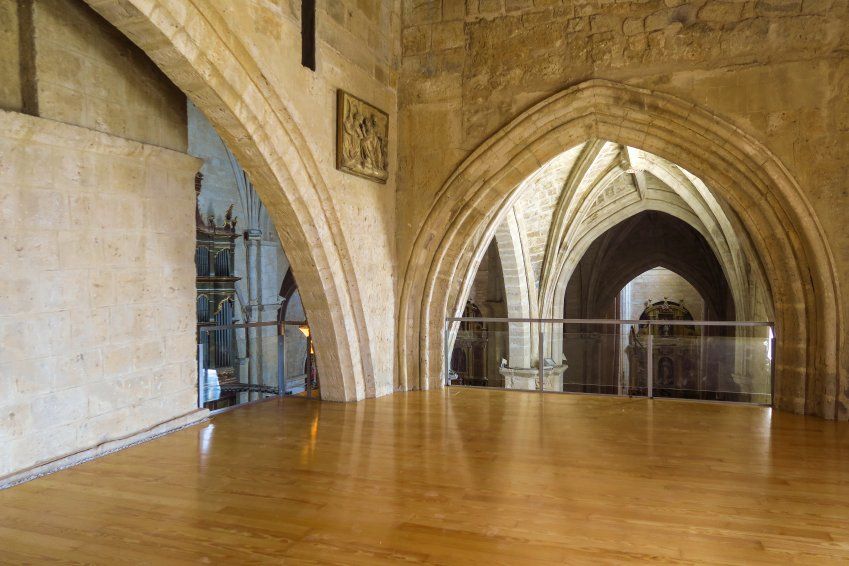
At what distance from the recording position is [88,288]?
3705mm

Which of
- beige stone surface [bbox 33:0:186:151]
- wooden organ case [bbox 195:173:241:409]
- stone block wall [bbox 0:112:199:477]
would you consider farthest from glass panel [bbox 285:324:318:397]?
beige stone surface [bbox 33:0:186:151]

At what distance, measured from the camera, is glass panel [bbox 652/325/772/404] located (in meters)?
5.30

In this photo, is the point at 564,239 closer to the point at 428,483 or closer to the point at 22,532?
the point at 428,483

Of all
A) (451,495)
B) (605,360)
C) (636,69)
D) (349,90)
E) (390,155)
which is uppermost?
(636,69)

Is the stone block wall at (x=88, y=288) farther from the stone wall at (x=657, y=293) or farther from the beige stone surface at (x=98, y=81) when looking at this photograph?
the stone wall at (x=657, y=293)

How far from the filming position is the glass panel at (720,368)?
5.30 metres

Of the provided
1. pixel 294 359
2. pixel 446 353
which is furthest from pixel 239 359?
pixel 446 353

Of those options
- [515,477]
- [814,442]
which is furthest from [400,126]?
[814,442]

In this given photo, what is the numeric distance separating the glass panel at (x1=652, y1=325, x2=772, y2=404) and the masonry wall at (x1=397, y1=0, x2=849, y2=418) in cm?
75

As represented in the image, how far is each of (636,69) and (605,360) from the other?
8.46ft

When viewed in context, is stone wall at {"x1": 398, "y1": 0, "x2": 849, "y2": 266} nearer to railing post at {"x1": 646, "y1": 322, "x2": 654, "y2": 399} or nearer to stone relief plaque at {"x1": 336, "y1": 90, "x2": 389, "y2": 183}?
stone relief plaque at {"x1": 336, "y1": 90, "x2": 389, "y2": 183}

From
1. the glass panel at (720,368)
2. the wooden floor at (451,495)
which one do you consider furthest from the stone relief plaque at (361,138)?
the glass panel at (720,368)

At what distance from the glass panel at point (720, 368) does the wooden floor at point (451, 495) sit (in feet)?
2.20

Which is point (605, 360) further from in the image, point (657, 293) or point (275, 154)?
point (657, 293)
